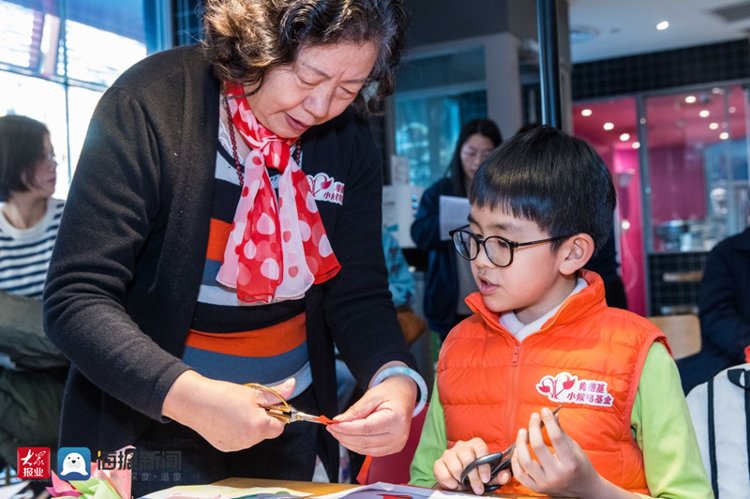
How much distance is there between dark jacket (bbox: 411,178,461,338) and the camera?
3.09 metres

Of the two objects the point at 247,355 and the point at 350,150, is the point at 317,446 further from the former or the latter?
the point at 350,150

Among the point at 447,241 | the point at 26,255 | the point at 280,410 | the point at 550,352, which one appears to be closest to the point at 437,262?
the point at 447,241

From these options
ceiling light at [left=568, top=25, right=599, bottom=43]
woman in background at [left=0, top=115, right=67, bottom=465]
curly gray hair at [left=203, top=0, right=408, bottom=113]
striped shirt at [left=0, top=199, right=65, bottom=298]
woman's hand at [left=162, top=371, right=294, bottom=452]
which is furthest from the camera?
ceiling light at [left=568, top=25, right=599, bottom=43]

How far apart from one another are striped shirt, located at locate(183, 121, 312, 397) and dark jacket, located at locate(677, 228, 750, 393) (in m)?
1.59

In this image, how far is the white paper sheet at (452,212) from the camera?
2945mm

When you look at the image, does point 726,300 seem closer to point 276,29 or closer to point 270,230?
point 270,230

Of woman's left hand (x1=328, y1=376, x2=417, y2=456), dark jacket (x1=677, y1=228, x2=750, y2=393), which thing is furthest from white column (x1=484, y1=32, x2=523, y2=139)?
woman's left hand (x1=328, y1=376, x2=417, y2=456)

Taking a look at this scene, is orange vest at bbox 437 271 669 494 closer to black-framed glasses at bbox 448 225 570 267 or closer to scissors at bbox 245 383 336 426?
black-framed glasses at bbox 448 225 570 267

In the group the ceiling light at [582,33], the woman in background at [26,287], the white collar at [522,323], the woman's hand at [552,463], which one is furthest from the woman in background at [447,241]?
the ceiling light at [582,33]

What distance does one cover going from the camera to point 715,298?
264 cm

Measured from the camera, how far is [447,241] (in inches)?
120

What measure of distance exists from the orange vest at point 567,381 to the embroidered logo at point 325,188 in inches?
11.2

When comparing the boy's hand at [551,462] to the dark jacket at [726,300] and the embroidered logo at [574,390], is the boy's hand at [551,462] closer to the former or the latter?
the embroidered logo at [574,390]

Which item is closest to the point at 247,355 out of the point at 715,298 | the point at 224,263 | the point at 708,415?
the point at 224,263
